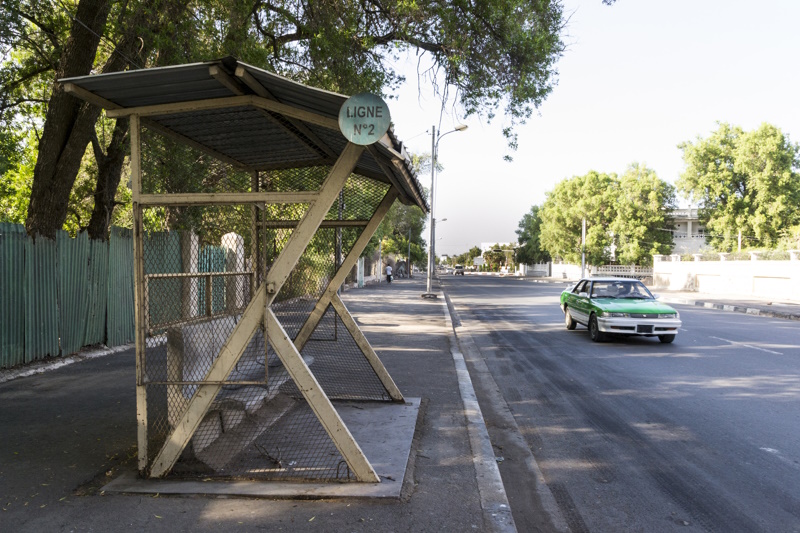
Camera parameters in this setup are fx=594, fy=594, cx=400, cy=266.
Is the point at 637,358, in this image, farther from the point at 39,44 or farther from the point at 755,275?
the point at 755,275

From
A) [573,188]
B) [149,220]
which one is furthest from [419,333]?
[573,188]

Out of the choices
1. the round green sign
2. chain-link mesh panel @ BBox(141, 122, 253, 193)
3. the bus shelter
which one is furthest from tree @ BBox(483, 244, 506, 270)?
the round green sign

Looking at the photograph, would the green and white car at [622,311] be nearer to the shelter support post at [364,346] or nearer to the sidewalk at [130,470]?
the sidewalk at [130,470]

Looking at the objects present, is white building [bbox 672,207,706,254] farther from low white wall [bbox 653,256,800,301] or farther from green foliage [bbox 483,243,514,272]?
green foliage [bbox 483,243,514,272]

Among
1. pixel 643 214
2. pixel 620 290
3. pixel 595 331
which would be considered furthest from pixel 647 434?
pixel 643 214

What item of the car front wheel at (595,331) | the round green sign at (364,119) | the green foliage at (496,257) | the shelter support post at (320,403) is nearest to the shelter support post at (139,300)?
the shelter support post at (320,403)

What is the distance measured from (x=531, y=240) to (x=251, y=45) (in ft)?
286

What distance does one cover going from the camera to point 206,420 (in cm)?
493

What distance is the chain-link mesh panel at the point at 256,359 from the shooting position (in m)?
4.75

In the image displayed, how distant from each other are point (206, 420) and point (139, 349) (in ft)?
2.82

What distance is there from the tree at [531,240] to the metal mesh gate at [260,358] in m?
82.9

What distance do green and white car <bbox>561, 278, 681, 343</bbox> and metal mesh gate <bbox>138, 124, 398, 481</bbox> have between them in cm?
570

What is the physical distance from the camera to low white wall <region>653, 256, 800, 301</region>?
31.9 metres

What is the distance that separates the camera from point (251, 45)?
11039 mm
